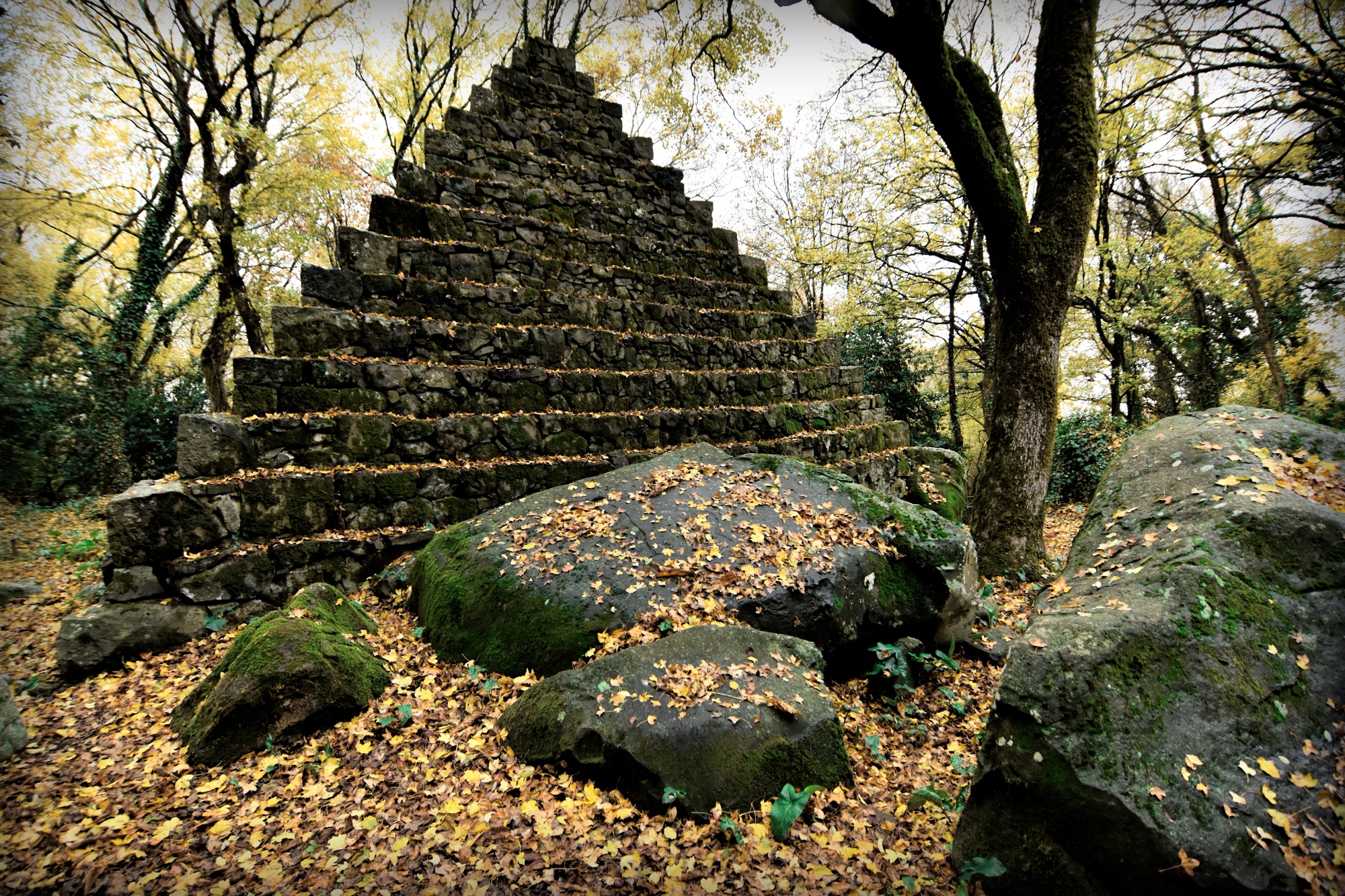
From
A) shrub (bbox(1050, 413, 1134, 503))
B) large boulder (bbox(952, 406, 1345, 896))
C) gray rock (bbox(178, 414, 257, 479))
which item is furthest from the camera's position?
shrub (bbox(1050, 413, 1134, 503))

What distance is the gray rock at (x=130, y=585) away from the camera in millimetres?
4527

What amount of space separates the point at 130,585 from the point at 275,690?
8.16 feet

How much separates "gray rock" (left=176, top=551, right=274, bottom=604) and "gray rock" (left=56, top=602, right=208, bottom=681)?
139mm

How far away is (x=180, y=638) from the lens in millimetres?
4633

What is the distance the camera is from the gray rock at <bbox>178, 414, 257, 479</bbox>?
5059mm

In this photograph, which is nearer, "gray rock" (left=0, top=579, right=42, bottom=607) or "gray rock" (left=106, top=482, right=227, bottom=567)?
"gray rock" (left=106, top=482, right=227, bottom=567)

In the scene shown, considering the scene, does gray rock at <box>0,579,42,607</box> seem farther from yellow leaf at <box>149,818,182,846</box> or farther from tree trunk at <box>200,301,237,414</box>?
tree trunk at <box>200,301,237,414</box>

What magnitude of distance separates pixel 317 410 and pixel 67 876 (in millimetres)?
4347

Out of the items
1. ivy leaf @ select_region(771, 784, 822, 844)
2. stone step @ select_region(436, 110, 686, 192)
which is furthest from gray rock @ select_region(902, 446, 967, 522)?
ivy leaf @ select_region(771, 784, 822, 844)

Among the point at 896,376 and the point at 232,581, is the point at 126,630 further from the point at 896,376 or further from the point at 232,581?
the point at 896,376

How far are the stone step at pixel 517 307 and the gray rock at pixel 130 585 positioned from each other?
10.2ft

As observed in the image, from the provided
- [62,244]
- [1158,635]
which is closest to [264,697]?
[1158,635]

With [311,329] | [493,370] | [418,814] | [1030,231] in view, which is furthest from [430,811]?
[1030,231]

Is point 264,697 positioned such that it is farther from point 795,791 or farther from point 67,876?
point 795,791
